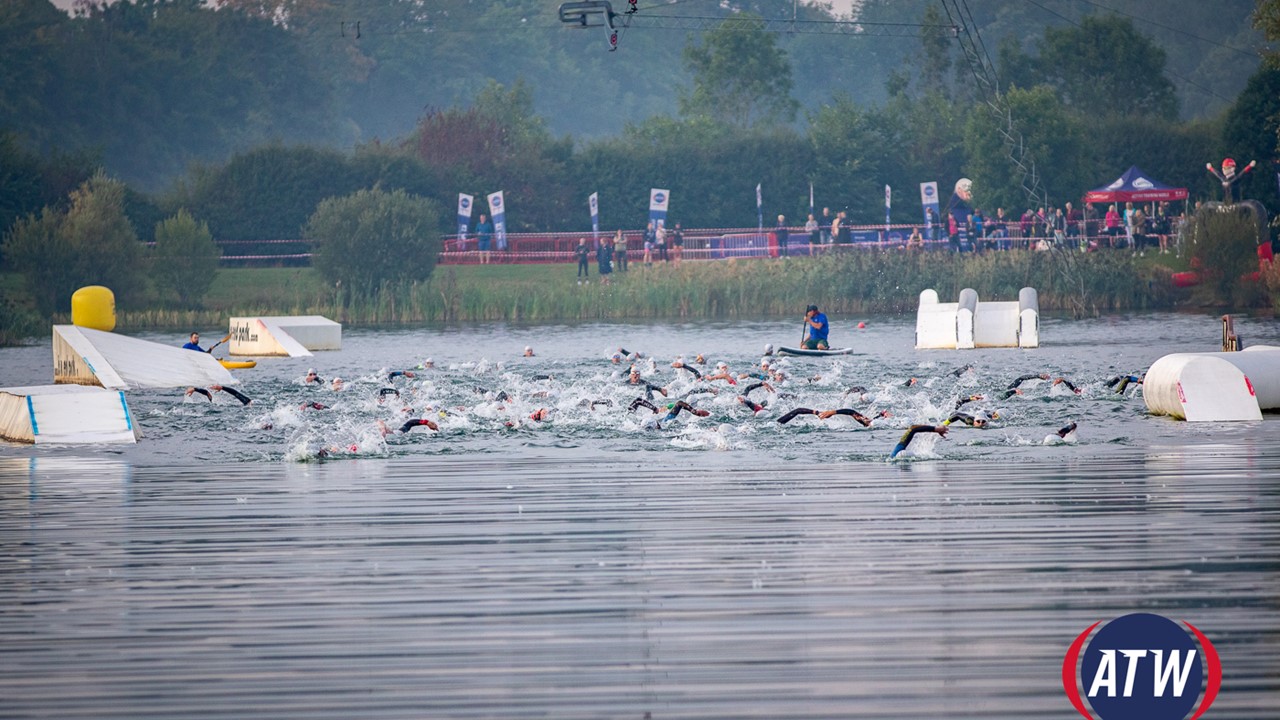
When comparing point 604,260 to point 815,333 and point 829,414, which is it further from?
point 829,414

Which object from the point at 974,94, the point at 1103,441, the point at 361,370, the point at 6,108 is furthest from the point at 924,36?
the point at 1103,441

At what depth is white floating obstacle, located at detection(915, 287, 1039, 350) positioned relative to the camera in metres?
36.8

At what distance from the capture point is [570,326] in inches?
2007

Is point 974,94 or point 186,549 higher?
point 974,94

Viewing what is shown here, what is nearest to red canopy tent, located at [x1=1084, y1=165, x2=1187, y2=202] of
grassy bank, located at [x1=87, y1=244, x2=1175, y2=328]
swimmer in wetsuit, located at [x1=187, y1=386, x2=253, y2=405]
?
grassy bank, located at [x1=87, y1=244, x2=1175, y2=328]

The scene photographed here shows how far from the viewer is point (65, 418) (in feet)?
68.3

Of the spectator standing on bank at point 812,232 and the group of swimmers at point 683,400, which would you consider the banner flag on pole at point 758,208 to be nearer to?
the spectator standing on bank at point 812,232

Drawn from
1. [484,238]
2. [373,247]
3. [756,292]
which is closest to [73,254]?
[373,247]

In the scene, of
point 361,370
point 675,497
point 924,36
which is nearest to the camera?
point 675,497

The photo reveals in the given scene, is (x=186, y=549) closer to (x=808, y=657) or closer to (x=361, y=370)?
(x=808, y=657)

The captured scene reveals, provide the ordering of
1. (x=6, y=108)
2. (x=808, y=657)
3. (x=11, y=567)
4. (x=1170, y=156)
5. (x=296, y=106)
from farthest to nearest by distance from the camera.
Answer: (x=296, y=106)
(x=6, y=108)
(x=1170, y=156)
(x=11, y=567)
(x=808, y=657)

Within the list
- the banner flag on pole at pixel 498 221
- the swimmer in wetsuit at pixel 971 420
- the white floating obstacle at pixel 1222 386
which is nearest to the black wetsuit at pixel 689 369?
the swimmer in wetsuit at pixel 971 420

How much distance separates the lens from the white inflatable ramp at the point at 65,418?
814 inches

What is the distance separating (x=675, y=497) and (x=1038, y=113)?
5973 cm
